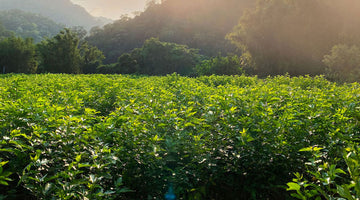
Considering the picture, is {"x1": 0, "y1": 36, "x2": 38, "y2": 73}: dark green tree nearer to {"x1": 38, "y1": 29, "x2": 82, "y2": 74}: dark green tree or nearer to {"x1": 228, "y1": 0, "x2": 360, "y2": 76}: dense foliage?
{"x1": 38, "y1": 29, "x2": 82, "y2": 74}: dark green tree

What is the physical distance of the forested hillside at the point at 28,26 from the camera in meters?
96.9

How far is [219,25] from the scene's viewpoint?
55.8 metres

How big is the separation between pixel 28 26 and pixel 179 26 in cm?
8618

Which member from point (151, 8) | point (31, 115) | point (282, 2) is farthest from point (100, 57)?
point (31, 115)

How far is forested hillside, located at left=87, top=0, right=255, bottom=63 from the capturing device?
51.8 m

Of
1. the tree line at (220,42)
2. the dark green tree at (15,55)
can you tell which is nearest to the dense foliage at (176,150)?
the tree line at (220,42)

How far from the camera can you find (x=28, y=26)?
354 ft

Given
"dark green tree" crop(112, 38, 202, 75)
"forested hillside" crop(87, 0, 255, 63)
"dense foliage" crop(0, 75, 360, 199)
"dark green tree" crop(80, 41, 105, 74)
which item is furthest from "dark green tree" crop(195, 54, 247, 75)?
"dark green tree" crop(80, 41, 105, 74)

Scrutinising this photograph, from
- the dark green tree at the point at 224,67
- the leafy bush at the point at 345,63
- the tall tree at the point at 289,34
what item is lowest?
the dark green tree at the point at 224,67

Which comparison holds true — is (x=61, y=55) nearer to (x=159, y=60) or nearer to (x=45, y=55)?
(x=45, y=55)

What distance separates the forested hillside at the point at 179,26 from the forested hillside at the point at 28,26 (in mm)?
46116

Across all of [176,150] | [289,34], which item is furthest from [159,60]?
[176,150]

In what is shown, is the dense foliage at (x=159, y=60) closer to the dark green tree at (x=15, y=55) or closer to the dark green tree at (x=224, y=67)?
the dark green tree at (x=224, y=67)

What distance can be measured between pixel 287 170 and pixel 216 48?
4826 cm
